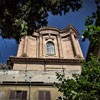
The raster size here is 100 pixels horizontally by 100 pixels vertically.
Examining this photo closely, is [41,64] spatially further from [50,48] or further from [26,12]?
[26,12]

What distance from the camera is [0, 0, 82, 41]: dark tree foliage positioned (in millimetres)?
10688

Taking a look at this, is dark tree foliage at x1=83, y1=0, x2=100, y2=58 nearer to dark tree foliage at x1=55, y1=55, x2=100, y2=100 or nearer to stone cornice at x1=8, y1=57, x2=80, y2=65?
dark tree foliage at x1=55, y1=55, x2=100, y2=100

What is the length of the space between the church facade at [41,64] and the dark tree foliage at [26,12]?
5.25 m

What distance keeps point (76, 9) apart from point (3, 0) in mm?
2726

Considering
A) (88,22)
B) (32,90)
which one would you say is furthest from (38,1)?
(32,90)

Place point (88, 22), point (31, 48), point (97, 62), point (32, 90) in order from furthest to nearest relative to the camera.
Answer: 1. point (31, 48)
2. point (32, 90)
3. point (97, 62)
4. point (88, 22)

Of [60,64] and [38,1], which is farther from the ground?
[60,64]

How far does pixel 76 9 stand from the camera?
37.1ft

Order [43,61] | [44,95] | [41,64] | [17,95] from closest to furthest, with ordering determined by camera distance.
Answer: [17,95], [44,95], [41,64], [43,61]

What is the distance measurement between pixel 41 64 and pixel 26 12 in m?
26.0

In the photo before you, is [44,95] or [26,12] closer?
[26,12]

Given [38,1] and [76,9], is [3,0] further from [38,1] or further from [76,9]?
[76,9]

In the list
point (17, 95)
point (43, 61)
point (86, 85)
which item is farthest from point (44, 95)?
point (43, 61)

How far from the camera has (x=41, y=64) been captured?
121ft
